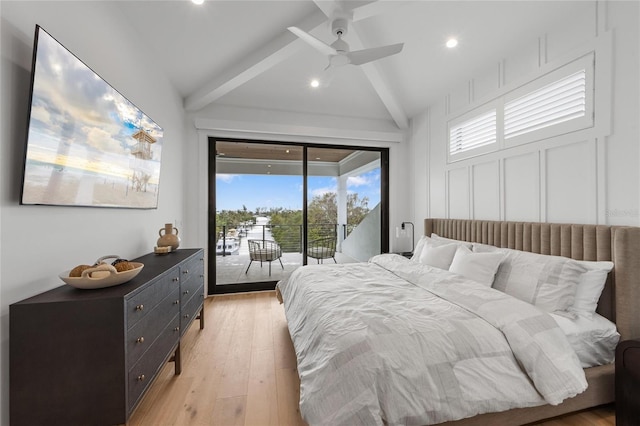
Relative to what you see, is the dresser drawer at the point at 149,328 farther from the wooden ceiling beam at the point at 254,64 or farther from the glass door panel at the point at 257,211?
the wooden ceiling beam at the point at 254,64

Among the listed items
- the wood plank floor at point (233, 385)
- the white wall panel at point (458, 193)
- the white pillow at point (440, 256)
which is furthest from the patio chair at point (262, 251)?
the white wall panel at point (458, 193)

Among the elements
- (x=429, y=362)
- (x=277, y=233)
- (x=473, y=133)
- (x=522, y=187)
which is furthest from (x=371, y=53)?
(x=277, y=233)

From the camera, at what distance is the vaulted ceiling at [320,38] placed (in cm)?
221

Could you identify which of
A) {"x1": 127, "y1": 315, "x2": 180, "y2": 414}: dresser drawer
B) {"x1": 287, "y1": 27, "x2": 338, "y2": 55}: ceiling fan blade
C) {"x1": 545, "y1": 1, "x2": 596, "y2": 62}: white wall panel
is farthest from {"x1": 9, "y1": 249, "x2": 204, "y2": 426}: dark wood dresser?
{"x1": 545, "y1": 1, "x2": 596, "y2": 62}: white wall panel

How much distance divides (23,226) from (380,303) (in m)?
2.00

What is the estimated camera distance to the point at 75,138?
1429 mm

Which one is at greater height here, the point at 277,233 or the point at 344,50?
the point at 344,50

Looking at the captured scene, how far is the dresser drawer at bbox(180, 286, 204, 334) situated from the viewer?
Result: 2.12 m

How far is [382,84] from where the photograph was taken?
3.37 meters

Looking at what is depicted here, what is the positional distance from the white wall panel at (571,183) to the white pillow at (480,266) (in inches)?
A: 25.0

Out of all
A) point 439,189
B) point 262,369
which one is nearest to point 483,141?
point 439,189

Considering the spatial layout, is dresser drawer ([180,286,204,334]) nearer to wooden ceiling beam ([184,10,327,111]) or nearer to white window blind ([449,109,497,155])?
wooden ceiling beam ([184,10,327,111])

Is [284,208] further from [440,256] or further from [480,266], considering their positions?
[480,266]

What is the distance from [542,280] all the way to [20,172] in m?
3.20
